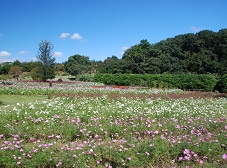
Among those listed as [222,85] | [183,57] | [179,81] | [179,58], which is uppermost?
[183,57]

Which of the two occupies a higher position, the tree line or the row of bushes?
the tree line

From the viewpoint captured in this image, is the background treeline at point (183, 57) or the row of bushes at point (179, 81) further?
the background treeline at point (183, 57)

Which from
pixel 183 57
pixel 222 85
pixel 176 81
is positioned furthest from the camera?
pixel 183 57

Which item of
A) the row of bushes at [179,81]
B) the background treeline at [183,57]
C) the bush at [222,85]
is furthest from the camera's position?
the background treeline at [183,57]

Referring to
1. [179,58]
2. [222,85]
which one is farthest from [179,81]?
[179,58]

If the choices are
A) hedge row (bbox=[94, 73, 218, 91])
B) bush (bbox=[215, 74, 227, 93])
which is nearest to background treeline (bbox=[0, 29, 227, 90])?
hedge row (bbox=[94, 73, 218, 91])

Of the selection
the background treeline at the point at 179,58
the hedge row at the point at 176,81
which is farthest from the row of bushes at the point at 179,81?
the background treeline at the point at 179,58

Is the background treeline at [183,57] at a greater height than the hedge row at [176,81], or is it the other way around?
the background treeline at [183,57]

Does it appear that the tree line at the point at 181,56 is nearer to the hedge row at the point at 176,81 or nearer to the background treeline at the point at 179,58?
the background treeline at the point at 179,58

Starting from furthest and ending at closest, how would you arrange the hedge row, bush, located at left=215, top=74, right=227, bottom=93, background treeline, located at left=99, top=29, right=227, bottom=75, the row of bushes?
background treeline, located at left=99, top=29, right=227, bottom=75 → the hedge row → the row of bushes → bush, located at left=215, top=74, right=227, bottom=93

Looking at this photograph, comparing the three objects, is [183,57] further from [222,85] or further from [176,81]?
[222,85]

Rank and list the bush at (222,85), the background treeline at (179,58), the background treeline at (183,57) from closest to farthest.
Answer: the bush at (222,85) < the background treeline at (179,58) < the background treeline at (183,57)

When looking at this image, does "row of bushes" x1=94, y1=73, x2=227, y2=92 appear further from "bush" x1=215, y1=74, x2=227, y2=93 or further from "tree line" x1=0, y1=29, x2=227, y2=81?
"tree line" x1=0, y1=29, x2=227, y2=81

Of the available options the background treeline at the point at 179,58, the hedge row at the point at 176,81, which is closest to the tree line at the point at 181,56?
the background treeline at the point at 179,58
